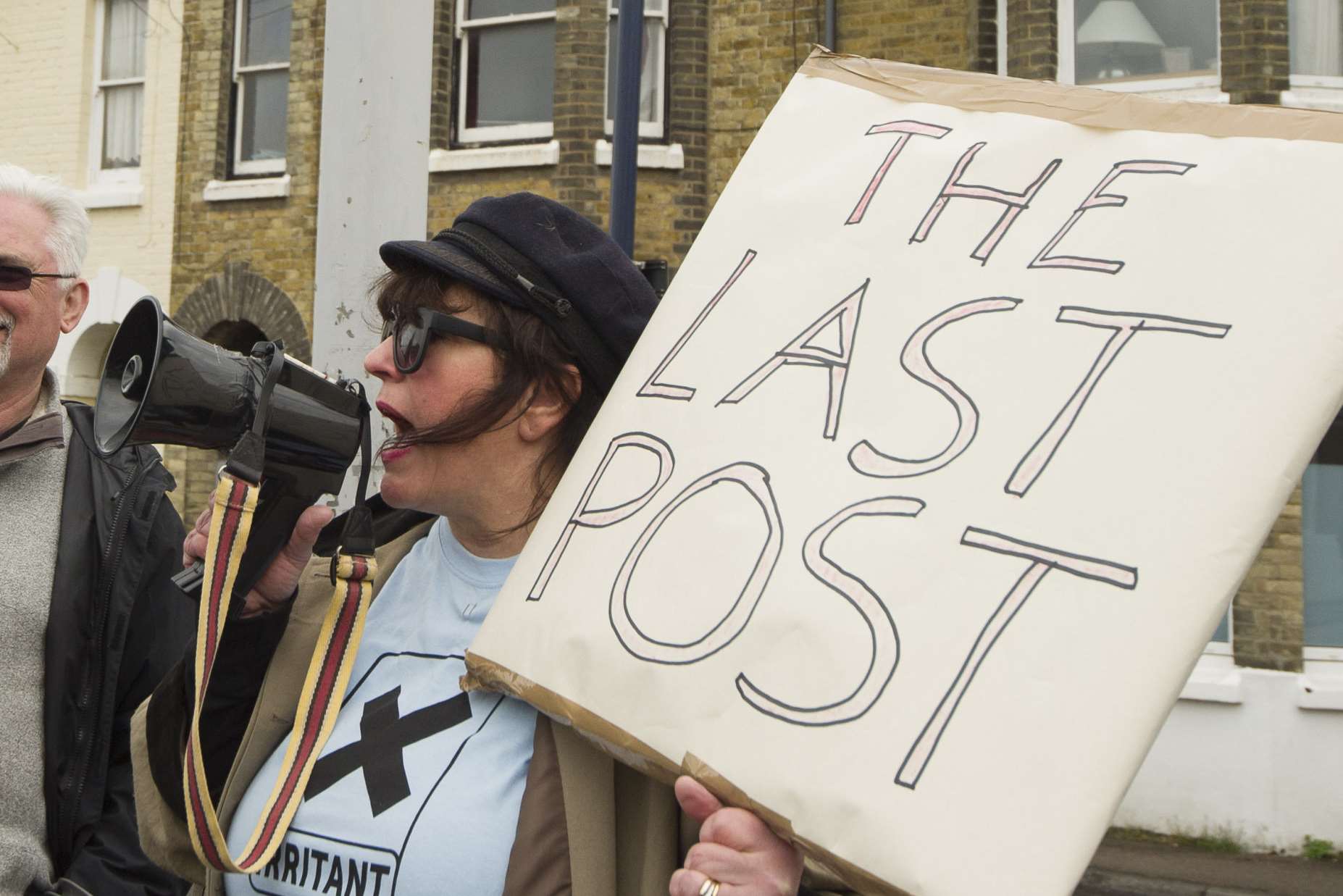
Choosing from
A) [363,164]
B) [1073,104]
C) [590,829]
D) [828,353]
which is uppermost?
[363,164]

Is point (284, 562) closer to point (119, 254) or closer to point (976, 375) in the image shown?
point (976, 375)

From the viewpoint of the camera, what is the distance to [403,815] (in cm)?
145

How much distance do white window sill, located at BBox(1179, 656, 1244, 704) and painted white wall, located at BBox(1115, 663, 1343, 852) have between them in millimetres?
24

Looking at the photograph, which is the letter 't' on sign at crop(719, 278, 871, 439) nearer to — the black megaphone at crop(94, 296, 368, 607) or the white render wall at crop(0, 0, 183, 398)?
the black megaphone at crop(94, 296, 368, 607)

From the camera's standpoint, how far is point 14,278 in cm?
228

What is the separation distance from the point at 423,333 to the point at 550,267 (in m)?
0.18

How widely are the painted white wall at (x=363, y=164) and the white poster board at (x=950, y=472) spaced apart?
3.01ft

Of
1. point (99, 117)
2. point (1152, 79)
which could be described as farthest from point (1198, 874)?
point (99, 117)

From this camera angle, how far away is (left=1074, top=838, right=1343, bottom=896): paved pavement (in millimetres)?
6406

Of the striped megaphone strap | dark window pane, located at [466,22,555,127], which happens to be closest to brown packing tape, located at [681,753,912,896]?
the striped megaphone strap

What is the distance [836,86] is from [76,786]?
1.60 metres

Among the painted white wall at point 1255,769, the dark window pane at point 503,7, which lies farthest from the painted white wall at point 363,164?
the dark window pane at point 503,7

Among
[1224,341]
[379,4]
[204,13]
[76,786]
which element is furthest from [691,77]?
[1224,341]

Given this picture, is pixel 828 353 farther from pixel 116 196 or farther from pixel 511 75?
pixel 116 196
